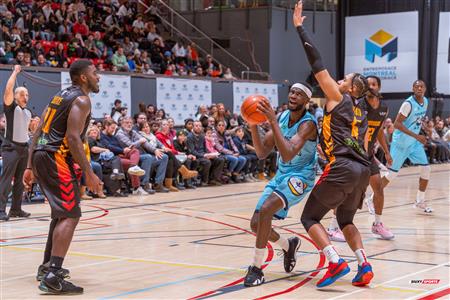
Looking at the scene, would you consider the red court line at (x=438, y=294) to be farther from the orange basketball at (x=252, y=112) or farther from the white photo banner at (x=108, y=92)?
the white photo banner at (x=108, y=92)

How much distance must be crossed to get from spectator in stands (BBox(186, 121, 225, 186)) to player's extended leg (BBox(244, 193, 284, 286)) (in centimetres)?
946

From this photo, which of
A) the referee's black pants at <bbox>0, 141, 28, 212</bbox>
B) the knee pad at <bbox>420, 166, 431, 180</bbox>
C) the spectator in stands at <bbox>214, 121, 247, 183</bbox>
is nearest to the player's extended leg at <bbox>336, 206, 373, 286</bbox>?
the knee pad at <bbox>420, 166, 431, 180</bbox>

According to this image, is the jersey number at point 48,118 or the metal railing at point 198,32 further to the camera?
the metal railing at point 198,32

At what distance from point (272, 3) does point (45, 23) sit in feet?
31.4

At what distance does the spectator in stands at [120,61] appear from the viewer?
63.7 feet

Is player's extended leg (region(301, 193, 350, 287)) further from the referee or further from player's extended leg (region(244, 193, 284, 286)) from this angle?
the referee

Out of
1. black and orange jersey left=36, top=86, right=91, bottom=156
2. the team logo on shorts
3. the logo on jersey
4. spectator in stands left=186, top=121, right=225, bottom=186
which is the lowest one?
spectator in stands left=186, top=121, right=225, bottom=186

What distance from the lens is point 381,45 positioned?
1034 inches

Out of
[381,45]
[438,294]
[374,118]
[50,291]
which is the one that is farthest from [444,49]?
[50,291]

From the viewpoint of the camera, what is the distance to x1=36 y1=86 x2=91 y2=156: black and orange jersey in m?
6.22

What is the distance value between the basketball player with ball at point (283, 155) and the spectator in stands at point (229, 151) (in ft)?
32.4

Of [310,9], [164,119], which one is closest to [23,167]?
[164,119]

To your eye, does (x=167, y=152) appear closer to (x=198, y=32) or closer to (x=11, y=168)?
(x=11, y=168)

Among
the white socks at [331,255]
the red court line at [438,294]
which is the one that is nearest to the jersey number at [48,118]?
the white socks at [331,255]
